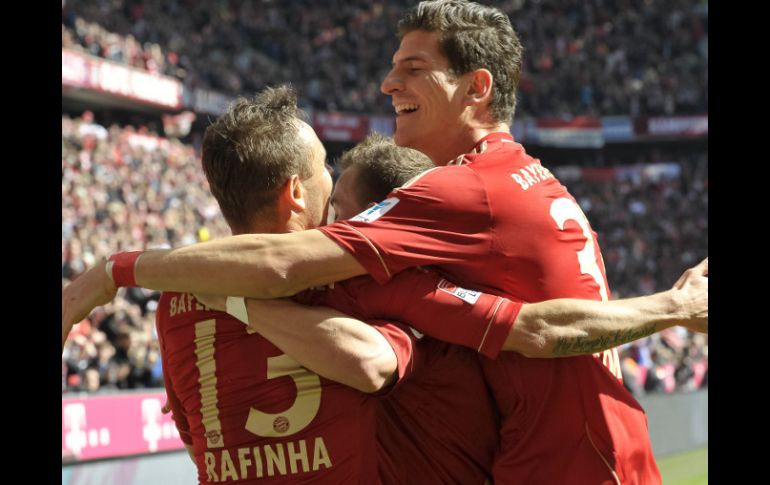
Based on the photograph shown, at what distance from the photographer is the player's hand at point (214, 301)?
3.07 meters

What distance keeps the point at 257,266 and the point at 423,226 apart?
0.54 m

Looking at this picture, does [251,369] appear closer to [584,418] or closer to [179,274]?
[179,274]

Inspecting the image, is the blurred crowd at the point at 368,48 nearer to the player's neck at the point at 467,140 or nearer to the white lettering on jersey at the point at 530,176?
the player's neck at the point at 467,140

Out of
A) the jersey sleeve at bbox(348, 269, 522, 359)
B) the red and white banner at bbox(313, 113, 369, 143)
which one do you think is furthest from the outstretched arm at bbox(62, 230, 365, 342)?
the red and white banner at bbox(313, 113, 369, 143)

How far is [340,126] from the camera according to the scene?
1212 inches

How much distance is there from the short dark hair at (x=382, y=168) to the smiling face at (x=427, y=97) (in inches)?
14.8

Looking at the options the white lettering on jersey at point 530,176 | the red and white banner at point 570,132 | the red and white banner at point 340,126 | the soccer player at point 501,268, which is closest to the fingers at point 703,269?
the soccer player at point 501,268

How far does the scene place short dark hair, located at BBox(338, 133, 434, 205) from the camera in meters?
3.39

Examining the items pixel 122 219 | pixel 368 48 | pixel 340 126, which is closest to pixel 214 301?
pixel 122 219
